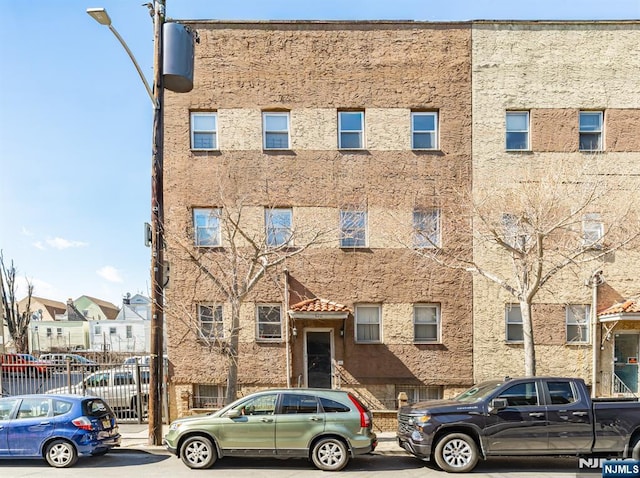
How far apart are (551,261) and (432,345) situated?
14.5 feet

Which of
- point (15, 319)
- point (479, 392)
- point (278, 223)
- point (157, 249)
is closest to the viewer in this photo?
point (479, 392)

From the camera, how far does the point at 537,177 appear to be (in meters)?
13.7

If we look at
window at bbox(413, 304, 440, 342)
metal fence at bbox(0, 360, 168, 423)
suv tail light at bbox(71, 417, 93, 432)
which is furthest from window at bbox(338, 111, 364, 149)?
suv tail light at bbox(71, 417, 93, 432)

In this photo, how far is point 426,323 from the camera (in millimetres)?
13906

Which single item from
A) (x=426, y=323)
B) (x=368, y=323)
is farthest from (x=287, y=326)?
(x=426, y=323)

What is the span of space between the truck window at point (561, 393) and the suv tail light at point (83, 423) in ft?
30.6

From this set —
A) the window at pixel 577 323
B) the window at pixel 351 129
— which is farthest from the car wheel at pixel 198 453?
the window at pixel 577 323

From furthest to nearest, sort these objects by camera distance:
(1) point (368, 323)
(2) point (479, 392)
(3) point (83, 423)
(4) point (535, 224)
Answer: (1) point (368, 323) < (4) point (535, 224) < (2) point (479, 392) < (3) point (83, 423)

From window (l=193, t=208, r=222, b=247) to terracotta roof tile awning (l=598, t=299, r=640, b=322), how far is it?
12126 mm

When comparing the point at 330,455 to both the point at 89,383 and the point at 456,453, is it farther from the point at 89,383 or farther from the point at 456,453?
the point at 89,383

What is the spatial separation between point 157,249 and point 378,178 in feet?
23.9

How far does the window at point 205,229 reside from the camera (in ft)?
46.1

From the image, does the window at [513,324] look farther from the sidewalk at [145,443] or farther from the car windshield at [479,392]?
the sidewalk at [145,443]

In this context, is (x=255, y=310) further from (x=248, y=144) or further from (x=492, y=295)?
(x=492, y=295)
